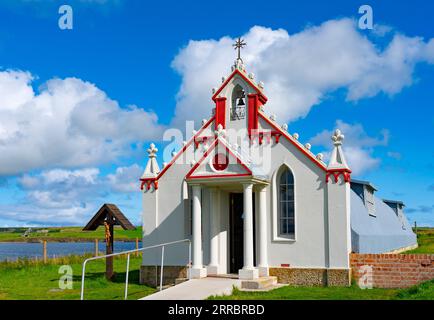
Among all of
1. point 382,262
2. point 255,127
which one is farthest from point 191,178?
point 382,262

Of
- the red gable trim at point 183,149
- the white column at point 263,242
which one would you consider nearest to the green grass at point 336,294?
the white column at point 263,242

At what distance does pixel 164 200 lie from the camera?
61.2ft

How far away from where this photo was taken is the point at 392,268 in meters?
15.8

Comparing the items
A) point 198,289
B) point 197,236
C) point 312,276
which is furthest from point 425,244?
point 198,289

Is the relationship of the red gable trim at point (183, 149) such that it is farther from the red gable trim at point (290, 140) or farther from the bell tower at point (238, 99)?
the red gable trim at point (290, 140)

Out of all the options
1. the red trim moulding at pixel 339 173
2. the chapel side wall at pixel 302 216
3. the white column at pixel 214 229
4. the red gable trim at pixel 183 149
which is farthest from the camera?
the red gable trim at pixel 183 149

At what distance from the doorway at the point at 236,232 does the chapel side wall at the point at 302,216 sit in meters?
1.14

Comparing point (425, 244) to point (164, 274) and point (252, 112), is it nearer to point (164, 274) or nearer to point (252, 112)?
point (252, 112)

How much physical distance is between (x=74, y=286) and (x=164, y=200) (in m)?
4.47

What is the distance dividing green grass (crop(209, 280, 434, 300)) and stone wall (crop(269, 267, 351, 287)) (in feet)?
1.25

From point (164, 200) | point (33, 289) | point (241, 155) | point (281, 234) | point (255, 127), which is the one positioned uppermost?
point (255, 127)

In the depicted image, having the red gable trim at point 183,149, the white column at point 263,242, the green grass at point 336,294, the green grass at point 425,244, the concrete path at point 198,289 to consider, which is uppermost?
the red gable trim at point 183,149

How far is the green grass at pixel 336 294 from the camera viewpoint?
13145 mm
